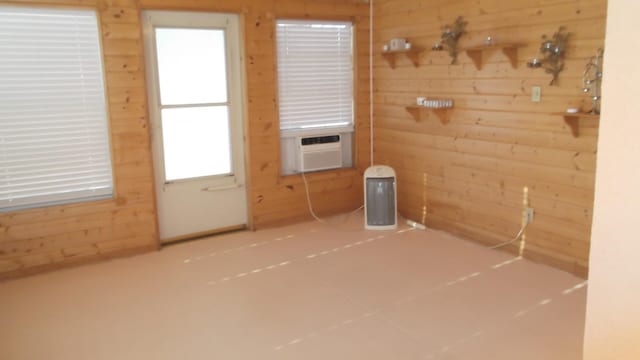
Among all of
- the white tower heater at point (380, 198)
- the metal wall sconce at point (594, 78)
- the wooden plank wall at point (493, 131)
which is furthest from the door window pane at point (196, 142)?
the metal wall sconce at point (594, 78)

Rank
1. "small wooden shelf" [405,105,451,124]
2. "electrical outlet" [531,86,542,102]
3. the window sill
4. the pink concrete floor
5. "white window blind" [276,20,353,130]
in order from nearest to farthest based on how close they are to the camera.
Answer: the pink concrete floor → "electrical outlet" [531,86,542,102] → "small wooden shelf" [405,105,451,124] → "white window blind" [276,20,353,130] → the window sill

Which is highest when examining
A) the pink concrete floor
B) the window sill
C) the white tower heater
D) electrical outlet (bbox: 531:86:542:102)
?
electrical outlet (bbox: 531:86:542:102)

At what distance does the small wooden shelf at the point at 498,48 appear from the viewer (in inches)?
162

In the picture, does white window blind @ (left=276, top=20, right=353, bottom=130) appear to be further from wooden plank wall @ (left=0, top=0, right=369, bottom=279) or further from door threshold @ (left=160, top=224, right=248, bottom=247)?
door threshold @ (left=160, top=224, right=248, bottom=247)

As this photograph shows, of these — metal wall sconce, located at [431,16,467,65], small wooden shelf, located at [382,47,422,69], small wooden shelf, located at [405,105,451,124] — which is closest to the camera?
metal wall sconce, located at [431,16,467,65]

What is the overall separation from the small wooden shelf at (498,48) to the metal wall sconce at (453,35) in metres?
0.18

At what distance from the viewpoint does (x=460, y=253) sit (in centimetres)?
441

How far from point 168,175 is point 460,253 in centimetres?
246

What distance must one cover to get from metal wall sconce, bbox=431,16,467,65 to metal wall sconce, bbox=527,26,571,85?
0.81 metres

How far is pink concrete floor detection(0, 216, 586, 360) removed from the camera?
296 cm

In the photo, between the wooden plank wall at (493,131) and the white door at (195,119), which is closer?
the wooden plank wall at (493,131)

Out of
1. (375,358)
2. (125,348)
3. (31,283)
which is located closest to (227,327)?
A: (125,348)

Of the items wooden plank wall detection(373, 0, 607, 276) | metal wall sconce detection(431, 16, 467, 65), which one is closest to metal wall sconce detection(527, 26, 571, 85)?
wooden plank wall detection(373, 0, 607, 276)

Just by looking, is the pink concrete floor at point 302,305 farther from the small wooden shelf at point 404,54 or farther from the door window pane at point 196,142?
the small wooden shelf at point 404,54
